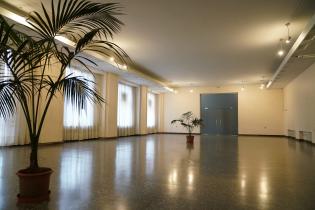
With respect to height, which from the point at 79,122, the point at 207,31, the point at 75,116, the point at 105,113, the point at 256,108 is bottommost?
the point at 79,122

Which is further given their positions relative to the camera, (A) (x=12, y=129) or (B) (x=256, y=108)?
(B) (x=256, y=108)

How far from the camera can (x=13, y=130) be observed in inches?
312

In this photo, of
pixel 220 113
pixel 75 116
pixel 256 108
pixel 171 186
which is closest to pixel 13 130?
pixel 75 116

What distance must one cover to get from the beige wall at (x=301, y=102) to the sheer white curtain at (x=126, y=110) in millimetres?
9317

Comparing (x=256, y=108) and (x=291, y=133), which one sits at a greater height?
(x=256, y=108)

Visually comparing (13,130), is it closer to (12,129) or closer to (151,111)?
(12,129)

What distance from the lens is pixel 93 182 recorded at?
3543mm

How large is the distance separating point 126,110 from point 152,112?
4.31 metres

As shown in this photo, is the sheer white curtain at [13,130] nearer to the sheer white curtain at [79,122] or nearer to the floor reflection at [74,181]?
the sheer white curtain at [79,122]

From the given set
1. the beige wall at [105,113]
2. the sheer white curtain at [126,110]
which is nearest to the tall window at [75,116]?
the beige wall at [105,113]

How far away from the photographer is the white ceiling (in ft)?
18.9

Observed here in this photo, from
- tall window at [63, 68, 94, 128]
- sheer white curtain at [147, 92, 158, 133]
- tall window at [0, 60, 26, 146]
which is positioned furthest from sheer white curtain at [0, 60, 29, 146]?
sheer white curtain at [147, 92, 158, 133]

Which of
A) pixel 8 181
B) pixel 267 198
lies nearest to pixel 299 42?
pixel 267 198

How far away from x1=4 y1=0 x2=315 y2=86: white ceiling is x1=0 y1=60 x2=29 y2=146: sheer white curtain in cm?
369
